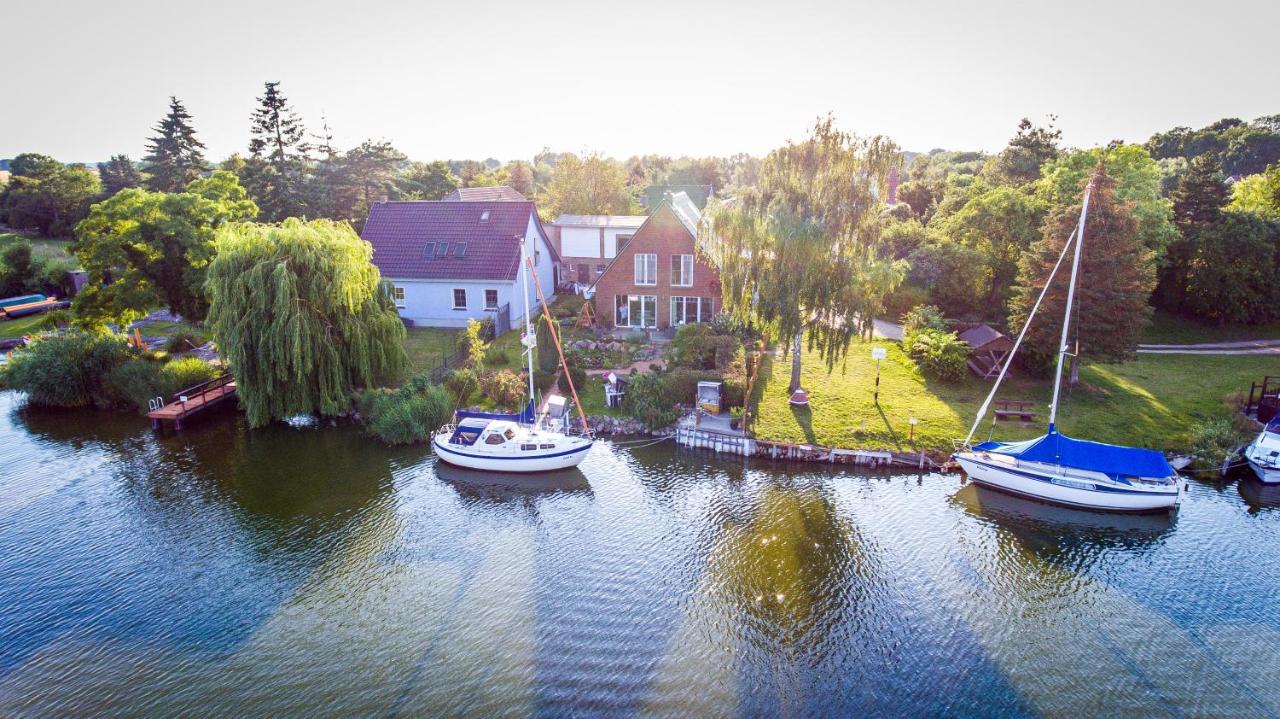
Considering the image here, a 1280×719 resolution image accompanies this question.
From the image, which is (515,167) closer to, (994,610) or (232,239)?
(232,239)

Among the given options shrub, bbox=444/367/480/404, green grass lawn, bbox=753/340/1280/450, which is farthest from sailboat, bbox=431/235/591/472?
green grass lawn, bbox=753/340/1280/450

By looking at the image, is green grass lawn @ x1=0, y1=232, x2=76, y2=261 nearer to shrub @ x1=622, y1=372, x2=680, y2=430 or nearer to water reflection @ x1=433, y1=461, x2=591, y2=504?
water reflection @ x1=433, y1=461, x2=591, y2=504

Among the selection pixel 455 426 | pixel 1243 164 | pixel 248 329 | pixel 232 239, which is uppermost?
pixel 1243 164

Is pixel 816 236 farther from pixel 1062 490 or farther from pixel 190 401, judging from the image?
pixel 190 401

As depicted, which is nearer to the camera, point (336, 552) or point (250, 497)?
point (336, 552)

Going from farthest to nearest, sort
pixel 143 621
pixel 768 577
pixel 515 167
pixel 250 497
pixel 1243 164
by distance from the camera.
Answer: pixel 515 167
pixel 1243 164
pixel 250 497
pixel 768 577
pixel 143 621

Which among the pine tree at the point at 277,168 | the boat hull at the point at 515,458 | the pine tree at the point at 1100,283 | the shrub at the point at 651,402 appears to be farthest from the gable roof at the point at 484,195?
the pine tree at the point at 1100,283

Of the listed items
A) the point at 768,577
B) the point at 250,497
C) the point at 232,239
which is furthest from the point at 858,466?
the point at 232,239
